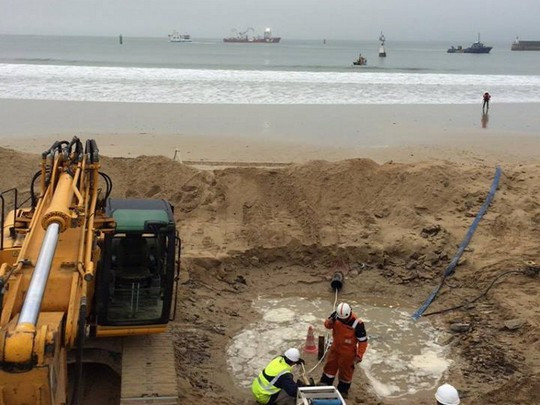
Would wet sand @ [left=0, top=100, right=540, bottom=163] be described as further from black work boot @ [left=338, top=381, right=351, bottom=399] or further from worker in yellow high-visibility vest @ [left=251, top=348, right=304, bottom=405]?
worker in yellow high-visibility vest @ [left=251, top=348, right=304, bottom=405]

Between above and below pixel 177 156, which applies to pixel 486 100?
above

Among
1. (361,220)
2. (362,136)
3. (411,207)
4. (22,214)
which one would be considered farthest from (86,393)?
(362,136)

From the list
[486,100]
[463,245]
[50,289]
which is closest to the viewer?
[50,289]

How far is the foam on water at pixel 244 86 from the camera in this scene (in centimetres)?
3425

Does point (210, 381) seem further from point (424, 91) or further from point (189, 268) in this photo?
point (424, 91)

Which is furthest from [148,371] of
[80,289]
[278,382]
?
[80,289]

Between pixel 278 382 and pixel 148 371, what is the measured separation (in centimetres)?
146

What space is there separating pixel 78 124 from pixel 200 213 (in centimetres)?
1398

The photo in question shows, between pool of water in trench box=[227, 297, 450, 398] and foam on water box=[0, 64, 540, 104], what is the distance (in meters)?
24.2

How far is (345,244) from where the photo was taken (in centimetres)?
1159

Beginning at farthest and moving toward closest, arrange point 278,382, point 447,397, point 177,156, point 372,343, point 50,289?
point 177,156 → point 372,343 → point 278,382 → point 447,397 → point 50,289

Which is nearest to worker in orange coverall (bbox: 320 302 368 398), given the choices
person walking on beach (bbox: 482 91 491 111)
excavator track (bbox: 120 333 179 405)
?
excavator track (bbox: 120 333 179 405)

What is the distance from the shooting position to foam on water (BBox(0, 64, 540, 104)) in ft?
112

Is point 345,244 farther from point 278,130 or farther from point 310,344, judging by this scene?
point 278,130
